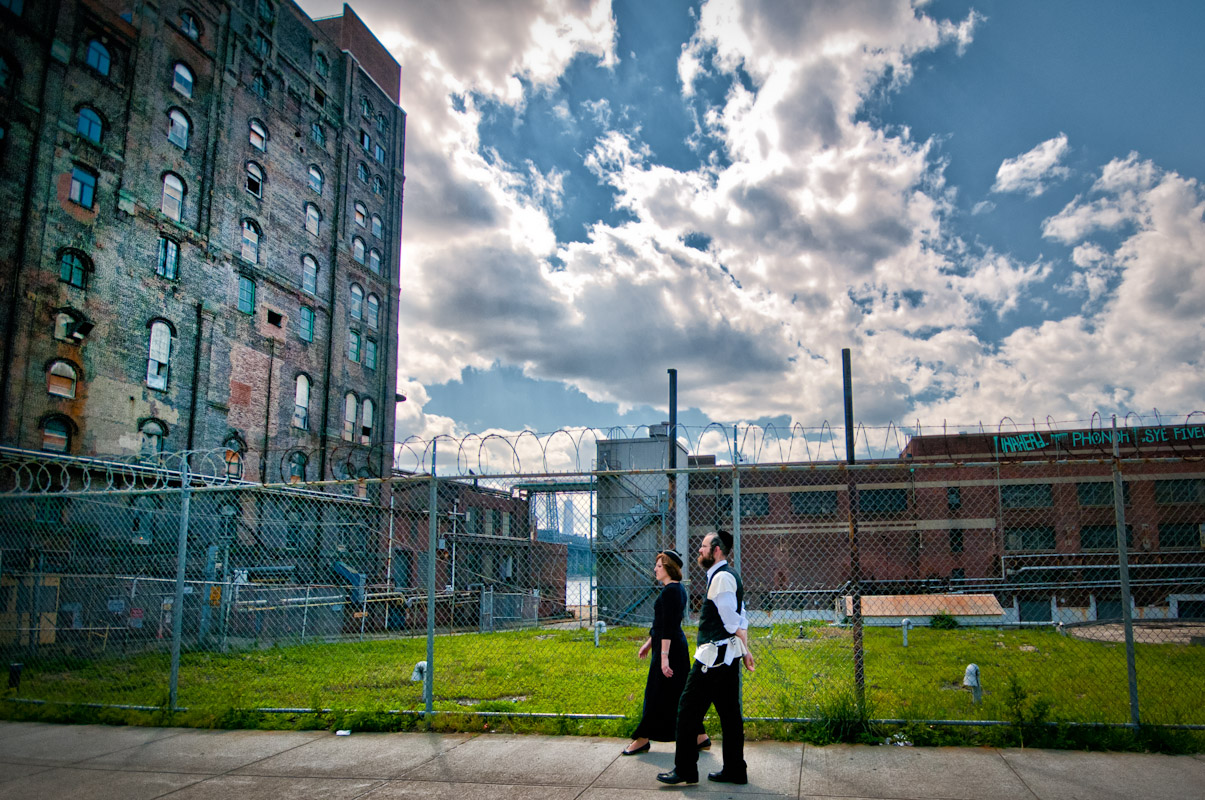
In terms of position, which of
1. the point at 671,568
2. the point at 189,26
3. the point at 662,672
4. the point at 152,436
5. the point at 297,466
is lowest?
the point at 662,672

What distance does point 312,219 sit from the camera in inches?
1421

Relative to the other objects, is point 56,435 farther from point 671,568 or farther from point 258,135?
point 671,568

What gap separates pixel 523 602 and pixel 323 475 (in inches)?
427

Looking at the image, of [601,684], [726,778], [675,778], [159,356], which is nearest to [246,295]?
[159,356]

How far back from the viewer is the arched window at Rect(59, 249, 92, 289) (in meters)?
24.0

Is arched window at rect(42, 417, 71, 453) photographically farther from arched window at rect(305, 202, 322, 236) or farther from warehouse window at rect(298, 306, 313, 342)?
arched window at rect(305, 202, 322, 236)

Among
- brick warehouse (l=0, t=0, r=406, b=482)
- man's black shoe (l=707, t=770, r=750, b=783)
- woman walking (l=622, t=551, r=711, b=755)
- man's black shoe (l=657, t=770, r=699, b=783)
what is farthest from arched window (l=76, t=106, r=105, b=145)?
man's black shoe (l=707, t=770, r=750, b=783)

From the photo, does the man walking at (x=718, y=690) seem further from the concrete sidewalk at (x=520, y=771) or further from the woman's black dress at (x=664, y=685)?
the woman's black dress at (x=664, y=685)

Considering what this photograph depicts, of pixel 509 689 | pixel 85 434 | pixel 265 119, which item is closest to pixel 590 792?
pixel 509 689

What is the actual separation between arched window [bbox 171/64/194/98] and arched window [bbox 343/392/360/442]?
1432 centimetres

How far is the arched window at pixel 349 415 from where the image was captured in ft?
121

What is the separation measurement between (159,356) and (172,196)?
20.1 feet

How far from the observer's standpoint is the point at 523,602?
1310 inches

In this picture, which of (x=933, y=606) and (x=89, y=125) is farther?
(x=933, y=606)
